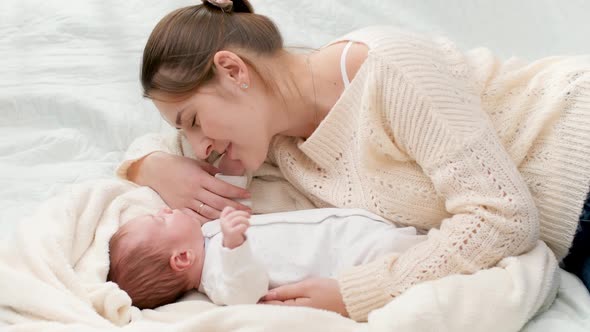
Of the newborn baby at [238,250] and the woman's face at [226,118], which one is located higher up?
the woman's face at [226,118]

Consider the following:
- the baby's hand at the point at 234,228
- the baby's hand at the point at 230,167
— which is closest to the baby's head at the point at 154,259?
the baby's hand at the point at 234,228

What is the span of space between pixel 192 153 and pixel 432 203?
0.51m

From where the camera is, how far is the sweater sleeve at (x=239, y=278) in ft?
3.70

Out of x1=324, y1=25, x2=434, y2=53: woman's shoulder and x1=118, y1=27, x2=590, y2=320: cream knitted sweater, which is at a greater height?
x1=324, y1=25, x2=434, y2=53: woman's shoulder

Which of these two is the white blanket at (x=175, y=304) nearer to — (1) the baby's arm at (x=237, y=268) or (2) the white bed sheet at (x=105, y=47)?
(1) the baby's arm at (x=237, y=268)

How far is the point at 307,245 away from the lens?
1.25m

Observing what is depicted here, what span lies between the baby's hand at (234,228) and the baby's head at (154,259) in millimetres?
111

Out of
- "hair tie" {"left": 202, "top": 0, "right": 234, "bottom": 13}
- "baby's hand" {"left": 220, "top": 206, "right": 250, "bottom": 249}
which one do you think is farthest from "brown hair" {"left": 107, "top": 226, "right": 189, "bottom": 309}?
"hair tie" {"left": 202, "top": 0, "right": 234, "bottom": 13}

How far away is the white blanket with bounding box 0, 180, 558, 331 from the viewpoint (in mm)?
1010

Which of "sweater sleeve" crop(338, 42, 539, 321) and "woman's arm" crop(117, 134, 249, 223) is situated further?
"woman's arm" crop(117, 134, 249, 223)

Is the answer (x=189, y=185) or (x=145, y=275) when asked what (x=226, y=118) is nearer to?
(x=189, y=185)

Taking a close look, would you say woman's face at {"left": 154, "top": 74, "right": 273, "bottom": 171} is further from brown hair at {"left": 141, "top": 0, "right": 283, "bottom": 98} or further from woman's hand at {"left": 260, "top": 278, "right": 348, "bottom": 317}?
woman's hand at {"left": 260, "top": 278, "right": 348, "bottom": 317}

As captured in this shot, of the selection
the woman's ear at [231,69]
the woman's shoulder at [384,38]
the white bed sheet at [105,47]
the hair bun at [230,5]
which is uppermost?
the woman's shoulder at [384,38]

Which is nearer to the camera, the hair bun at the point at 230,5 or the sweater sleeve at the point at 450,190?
the sweater sleeve at the point at 450,190
